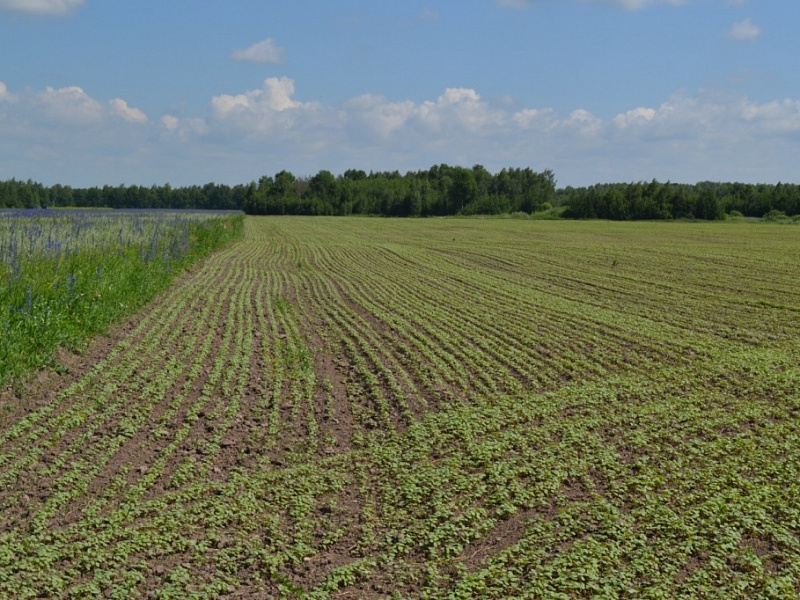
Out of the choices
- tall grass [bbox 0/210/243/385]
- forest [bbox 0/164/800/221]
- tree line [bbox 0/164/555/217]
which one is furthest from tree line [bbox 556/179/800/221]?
tall grass [bbox 0/210/243/385]

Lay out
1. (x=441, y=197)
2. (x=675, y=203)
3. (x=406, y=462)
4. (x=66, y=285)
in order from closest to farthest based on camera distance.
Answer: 1. (x=406, y=462)
2. (x=66, y=285)
3. (x=675, y=203)
4. (x=441, y=197)

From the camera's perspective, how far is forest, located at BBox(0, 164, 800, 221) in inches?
3469

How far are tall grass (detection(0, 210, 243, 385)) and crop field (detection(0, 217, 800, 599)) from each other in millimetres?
424

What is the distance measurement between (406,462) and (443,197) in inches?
4679

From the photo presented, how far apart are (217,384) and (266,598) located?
4988mm

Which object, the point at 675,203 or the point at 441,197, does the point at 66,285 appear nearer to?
the point at 675,203

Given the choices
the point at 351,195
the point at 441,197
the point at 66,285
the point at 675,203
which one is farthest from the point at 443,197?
the point at 66,285

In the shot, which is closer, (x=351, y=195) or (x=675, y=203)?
(x=675, y=203)

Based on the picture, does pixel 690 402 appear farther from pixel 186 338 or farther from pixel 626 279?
pixel 626 279

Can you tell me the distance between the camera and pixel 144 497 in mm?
6035

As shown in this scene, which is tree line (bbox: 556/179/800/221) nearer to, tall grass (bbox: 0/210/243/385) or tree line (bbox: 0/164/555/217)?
tree line (bbox: 0/164/555/217)

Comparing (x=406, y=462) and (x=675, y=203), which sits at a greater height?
(x=675, y=203)

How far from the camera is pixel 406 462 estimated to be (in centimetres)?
697

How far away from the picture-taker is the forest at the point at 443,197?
88.1m
